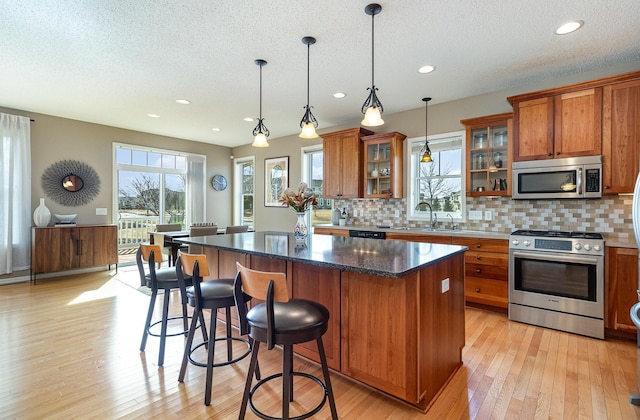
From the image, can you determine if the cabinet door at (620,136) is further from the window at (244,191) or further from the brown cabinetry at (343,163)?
the window at (244,191)

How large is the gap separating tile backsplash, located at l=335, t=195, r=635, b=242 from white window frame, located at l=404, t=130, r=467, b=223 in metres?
0.07

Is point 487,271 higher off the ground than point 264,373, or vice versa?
point 487,271

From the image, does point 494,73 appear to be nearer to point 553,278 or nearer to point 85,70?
point 553,278

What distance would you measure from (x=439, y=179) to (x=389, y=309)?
3202 millimetres

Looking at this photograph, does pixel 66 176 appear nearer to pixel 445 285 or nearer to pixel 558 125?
pixel 445 285

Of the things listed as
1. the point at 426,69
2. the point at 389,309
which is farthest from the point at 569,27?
the point at 389,309

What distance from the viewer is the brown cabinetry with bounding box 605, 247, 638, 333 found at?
2.75m

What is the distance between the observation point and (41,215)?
4875 mm

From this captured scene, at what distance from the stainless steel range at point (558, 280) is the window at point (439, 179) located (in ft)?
3.79

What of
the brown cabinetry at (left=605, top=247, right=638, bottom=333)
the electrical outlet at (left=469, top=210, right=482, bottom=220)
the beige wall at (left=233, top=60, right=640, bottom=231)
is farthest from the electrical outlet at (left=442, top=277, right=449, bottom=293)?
the beige wall at (left=233, top=60, right=640, bottom=231)

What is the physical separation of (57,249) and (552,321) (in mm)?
6722

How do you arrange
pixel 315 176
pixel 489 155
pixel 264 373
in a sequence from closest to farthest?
pixel 264 373, pixel 489 155, pixel 315 176

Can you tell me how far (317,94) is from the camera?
4.07 metres

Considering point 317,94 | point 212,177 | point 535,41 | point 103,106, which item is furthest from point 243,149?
point 535,41
